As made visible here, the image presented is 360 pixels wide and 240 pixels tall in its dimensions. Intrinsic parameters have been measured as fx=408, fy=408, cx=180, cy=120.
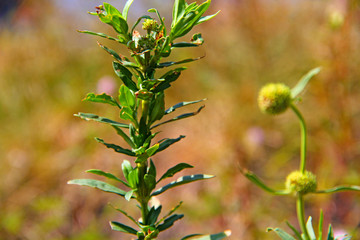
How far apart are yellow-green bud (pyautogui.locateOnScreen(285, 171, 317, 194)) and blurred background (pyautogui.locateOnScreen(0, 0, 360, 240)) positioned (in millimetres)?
917

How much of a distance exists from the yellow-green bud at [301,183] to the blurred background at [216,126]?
3.01ft

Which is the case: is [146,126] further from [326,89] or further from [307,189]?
[326,89]

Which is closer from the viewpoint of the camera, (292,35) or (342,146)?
(342,146)

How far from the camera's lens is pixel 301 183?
0.67 m

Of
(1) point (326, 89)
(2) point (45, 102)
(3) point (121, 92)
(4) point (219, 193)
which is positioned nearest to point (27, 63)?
(2) point (45, 102)

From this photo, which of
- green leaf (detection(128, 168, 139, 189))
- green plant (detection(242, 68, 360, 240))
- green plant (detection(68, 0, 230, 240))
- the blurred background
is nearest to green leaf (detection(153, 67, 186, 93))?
green plant (detection(68, 0, 230, 240))

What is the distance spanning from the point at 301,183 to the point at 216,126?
2.44 m

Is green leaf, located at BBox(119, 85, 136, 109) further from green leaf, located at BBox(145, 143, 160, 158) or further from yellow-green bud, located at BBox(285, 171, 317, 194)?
yellow-green bud, located at BBox(285, 171, 317, 194)

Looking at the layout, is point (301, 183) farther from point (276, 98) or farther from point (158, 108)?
point (158, 108)

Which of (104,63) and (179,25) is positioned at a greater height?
(104,63)

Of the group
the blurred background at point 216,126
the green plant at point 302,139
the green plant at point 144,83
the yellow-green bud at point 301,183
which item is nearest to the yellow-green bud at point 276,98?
the green plant at point 302,139

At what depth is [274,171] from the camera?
2.58m

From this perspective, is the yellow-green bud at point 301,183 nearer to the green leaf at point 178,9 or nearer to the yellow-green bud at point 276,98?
→ the yellow-green bud at point 276,98

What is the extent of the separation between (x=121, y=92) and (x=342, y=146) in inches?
63.8
